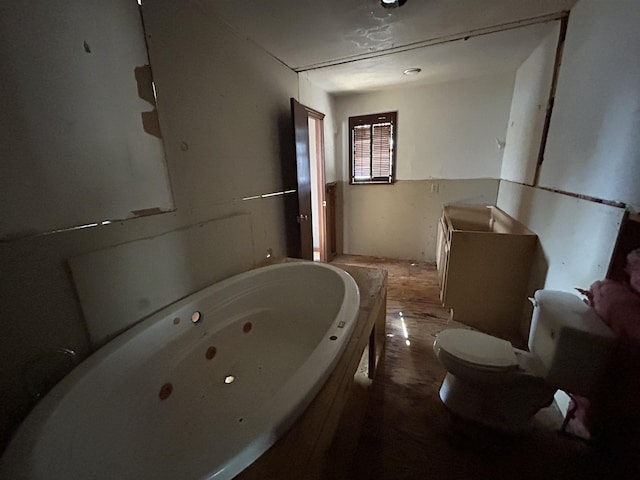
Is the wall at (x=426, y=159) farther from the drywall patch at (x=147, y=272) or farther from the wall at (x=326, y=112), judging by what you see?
the drywall patch at (x=147, y=272)

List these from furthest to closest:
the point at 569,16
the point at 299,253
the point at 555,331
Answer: the point at 299,253 → the point at 569,16 → the point at 555,331

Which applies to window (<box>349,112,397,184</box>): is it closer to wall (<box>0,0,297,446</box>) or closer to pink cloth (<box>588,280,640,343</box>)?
wall (<box>0,0,297,446</box>)

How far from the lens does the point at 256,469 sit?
2.07ft

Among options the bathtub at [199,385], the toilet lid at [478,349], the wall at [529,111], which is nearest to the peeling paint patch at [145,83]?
the bathtub at [199,385]

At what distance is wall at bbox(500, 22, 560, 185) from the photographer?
6.01ft

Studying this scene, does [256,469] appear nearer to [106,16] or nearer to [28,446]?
[28,446]

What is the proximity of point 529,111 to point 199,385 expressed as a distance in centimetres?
324

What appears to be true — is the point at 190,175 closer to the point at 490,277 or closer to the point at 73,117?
the point at 73,117

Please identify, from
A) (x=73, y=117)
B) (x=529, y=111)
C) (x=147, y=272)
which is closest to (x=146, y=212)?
(x=147, y=272)

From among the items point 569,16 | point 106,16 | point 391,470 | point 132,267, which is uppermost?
point 569,16

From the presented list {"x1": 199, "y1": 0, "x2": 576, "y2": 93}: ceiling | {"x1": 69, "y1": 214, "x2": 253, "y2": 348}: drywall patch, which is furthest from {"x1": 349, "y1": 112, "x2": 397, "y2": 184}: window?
{"x1": 69, "y1": 214, "x2": 253, "y2": 348}: drywall patch

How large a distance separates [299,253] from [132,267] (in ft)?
5.00

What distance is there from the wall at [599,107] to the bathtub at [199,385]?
1.30 meters

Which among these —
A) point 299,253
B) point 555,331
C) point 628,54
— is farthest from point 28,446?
point 628,54
